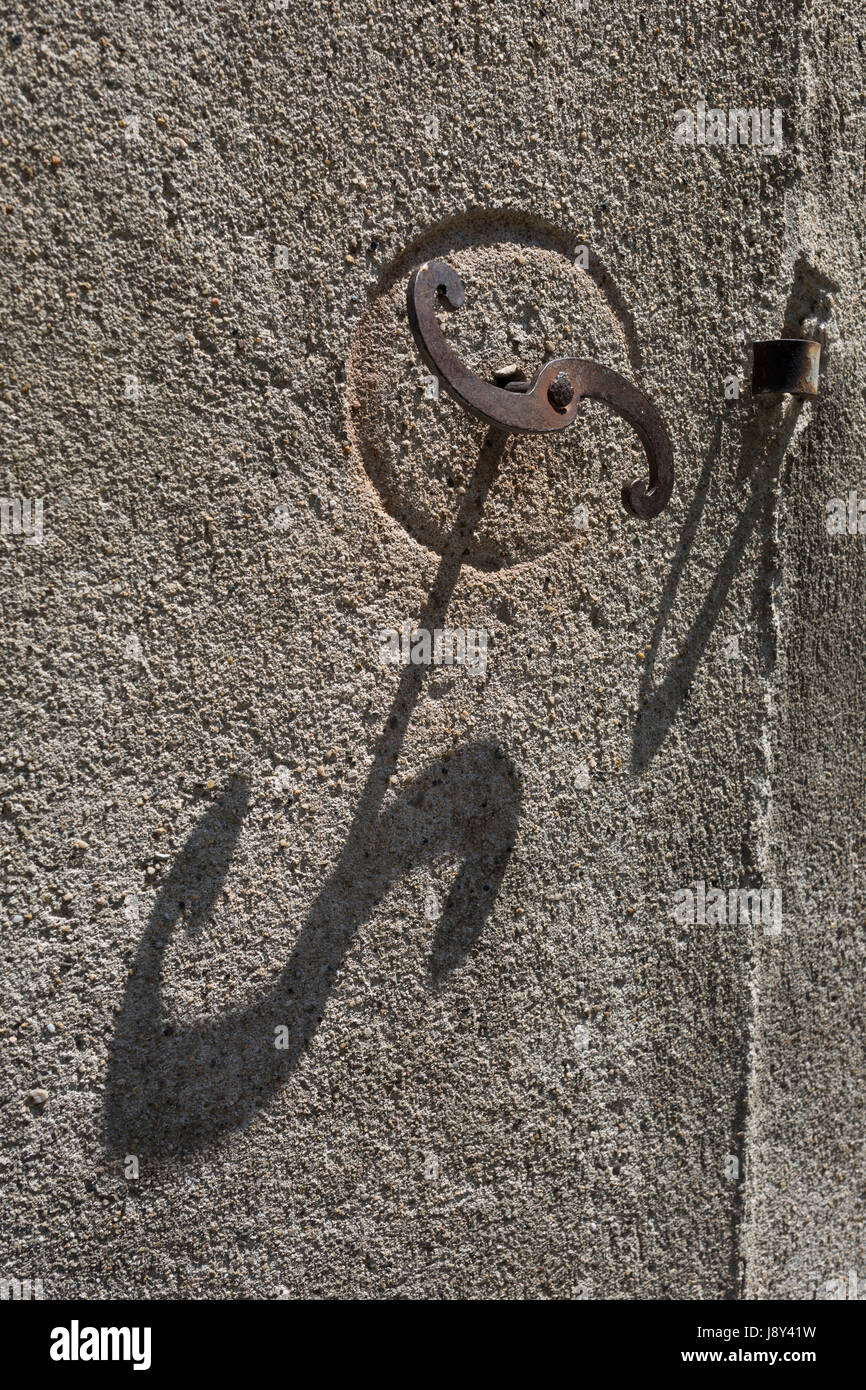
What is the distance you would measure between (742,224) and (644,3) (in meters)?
0.38

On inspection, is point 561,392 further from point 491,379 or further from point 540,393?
point 491,379

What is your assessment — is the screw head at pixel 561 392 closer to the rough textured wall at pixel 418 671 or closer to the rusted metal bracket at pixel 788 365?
the rough textured wall at pixel 418 671

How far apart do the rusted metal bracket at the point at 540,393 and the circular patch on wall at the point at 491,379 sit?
0.33ft

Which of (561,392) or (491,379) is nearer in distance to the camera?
(561,392)

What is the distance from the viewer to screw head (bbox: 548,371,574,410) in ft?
4.80

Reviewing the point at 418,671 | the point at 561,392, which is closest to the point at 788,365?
the point at 561,392

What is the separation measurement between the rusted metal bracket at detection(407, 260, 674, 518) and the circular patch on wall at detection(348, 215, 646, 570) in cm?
10

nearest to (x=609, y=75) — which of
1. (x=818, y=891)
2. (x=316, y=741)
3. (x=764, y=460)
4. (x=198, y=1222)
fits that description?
(x=764, y=460)

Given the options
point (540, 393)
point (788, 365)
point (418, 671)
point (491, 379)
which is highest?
point (788, 365)

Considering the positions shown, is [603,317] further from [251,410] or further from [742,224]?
[251,410]

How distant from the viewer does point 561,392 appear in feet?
4.82

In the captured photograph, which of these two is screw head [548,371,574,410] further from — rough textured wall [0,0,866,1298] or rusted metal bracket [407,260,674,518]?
rough textured wall [0,0,866,1298]

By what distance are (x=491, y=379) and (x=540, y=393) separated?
0.17 m

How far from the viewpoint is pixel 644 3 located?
1.68 metres
